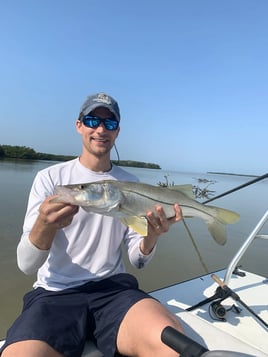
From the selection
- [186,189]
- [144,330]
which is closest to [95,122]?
[186,189]

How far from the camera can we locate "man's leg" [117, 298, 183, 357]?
5.89 ft

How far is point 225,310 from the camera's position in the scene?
278 cm

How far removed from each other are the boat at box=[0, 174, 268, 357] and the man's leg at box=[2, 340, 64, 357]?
36 cm

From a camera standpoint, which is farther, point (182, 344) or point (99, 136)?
point (99, 136)

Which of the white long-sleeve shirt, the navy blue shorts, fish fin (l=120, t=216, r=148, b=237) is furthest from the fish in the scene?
the navy blue shorts

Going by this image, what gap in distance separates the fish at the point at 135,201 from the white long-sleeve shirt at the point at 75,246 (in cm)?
42

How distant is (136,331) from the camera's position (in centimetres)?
192

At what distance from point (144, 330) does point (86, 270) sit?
0.70 meters

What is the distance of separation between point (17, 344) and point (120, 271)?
1.02 m

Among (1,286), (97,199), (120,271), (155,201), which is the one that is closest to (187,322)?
(120,271)

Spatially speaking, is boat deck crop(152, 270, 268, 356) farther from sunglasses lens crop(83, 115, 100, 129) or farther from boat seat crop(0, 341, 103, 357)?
sunglasses lens crop(83, 115, 100, 129)

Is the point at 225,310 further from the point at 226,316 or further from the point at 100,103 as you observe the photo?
the point at 100,103

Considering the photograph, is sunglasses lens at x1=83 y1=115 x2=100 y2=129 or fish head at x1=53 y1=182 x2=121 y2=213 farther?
sunglasses lens at x1=83 y1=115 x2=100 y2=129

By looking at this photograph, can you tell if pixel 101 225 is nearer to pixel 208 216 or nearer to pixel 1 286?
pixel 208 216
